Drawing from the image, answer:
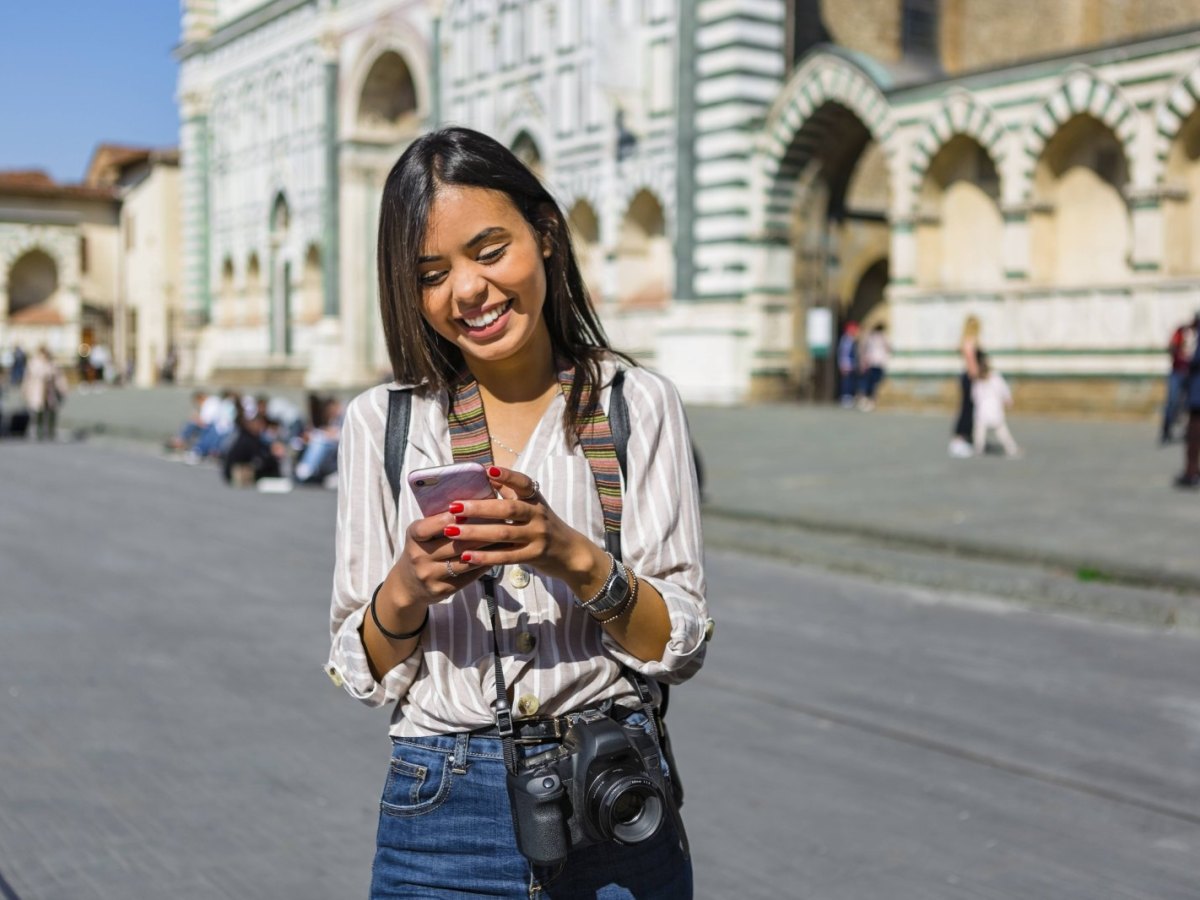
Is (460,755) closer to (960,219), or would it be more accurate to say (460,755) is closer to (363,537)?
(363,537)

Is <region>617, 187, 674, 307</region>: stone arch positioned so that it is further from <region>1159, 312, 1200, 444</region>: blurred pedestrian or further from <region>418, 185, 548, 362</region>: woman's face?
<region>418, 185, 548, 362</region>: woman's face

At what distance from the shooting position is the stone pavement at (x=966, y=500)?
9.30 metres

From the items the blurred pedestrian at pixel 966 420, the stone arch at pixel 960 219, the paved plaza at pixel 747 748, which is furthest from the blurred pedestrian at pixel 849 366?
the paved plaza at pixel 747 748

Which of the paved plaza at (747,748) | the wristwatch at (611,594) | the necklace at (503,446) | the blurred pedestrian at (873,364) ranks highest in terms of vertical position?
the blurred pedestrian at (873,364)

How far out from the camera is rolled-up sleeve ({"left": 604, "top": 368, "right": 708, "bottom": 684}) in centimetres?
212

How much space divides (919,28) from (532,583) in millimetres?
28429

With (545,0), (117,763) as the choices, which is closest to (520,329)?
(117,763)

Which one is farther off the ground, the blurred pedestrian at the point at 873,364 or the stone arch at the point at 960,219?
the stone arch at the point at 960,219

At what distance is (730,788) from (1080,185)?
59.7 feet

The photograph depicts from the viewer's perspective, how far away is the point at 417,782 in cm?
210

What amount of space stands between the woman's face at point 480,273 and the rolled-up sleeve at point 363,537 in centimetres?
18

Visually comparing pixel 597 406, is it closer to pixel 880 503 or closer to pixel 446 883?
pixel 446 883

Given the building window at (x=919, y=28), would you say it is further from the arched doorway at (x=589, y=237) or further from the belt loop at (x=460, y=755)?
the belt loop at (x=460, y=755)

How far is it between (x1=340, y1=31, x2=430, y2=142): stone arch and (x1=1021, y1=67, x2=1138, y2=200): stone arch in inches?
620
